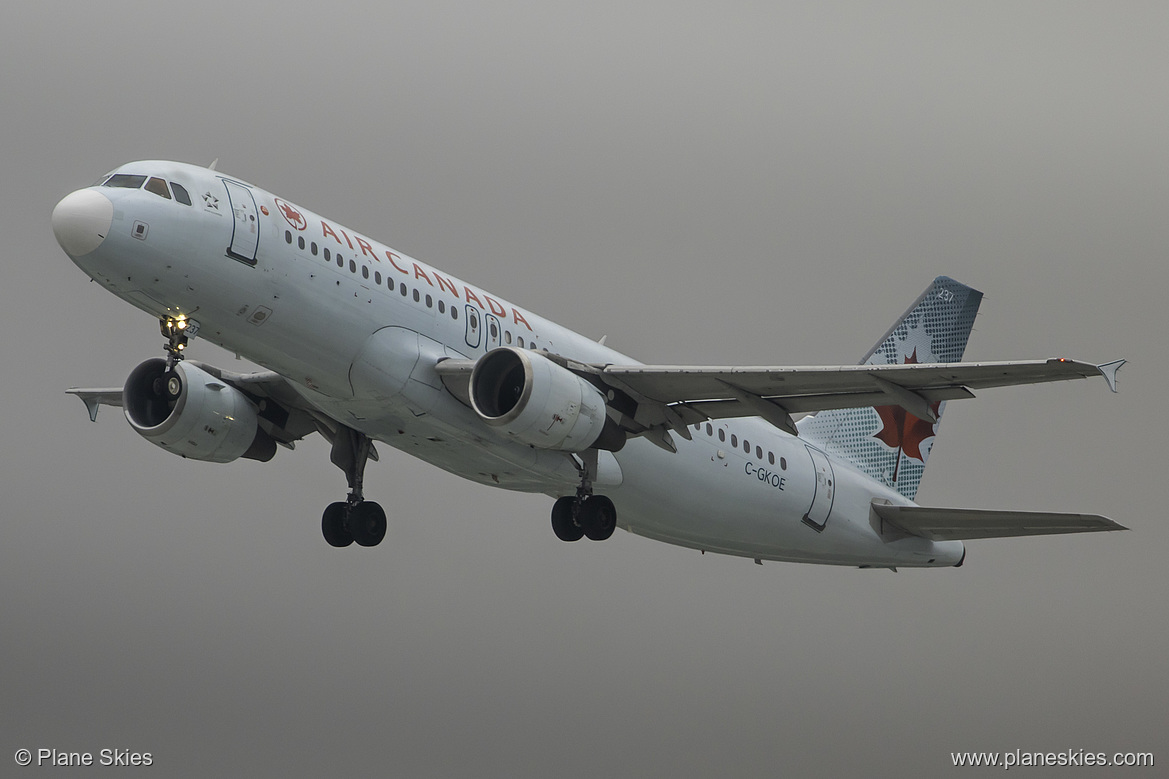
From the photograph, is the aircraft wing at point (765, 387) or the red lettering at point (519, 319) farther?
the red lettering at point (519, 319)

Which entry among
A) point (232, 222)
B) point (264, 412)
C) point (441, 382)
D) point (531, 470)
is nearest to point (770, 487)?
point (531, 470)

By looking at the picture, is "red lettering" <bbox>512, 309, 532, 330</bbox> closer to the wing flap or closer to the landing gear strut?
the wing flap

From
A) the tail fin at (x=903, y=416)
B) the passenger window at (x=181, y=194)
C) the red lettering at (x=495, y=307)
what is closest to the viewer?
the passenger window at (x=181, y=194)

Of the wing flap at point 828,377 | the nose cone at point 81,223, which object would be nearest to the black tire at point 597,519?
the wing flap at point 828,377

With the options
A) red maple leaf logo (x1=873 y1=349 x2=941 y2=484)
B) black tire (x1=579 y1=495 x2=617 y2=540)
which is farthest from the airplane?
red maple leaf logo (x1=873 y1=349 x2=941 y2=484)

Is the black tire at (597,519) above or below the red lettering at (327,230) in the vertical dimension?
below

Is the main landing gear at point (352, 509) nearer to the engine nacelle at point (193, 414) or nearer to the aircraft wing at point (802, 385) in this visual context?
the engine nacelle at point (193, 414)

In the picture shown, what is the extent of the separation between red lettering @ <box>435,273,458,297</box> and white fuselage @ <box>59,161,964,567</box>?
0.16 feet

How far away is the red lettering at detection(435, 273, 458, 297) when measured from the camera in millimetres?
25844

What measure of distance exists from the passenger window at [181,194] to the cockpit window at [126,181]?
1.65 feet

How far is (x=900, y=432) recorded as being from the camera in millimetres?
34500

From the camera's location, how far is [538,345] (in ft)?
88.5

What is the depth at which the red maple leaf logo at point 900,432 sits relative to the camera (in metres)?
34.2

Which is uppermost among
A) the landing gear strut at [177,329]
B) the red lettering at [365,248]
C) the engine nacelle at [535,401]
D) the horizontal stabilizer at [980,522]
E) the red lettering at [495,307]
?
the red lettering at [365,248]
